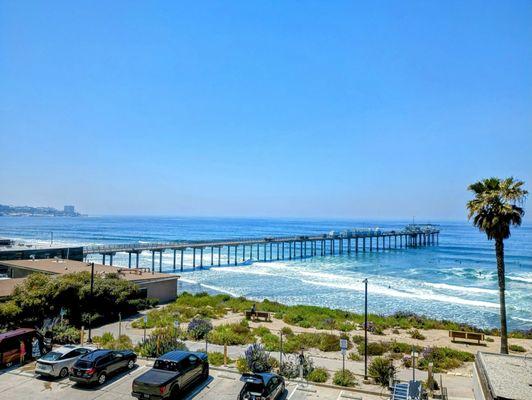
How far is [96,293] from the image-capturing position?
2617 cm

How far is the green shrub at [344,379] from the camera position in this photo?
14750 millimetres

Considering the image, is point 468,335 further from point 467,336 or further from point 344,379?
point 344,379

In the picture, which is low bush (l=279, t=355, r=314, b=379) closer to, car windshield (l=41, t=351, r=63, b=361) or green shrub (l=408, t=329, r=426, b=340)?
car windshield (l=41, t=351, r=63, b=361)

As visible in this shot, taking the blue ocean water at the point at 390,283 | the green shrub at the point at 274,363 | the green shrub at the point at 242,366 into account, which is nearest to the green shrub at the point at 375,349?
the green shrub at the point at 274,363

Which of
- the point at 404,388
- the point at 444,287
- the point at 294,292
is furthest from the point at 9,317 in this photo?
the point at 444,287

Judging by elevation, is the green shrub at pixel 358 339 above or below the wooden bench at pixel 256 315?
above

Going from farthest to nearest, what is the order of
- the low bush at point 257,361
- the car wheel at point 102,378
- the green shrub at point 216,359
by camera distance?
the green shrub at point 216,359, the low bush at point 257,361, the car wheel at point 102,378

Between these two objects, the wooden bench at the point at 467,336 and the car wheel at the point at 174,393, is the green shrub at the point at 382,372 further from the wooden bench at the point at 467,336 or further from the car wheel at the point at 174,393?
the wooden bench at the point at 467,336

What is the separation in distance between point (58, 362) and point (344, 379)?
1055cm

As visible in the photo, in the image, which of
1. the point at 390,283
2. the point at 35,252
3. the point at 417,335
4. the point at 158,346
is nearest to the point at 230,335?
the point at 158,346

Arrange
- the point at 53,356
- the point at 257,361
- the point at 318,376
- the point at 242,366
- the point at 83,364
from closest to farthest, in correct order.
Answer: the point at 83,364
the point at 53,356
the point at 318,376
the point at 257,361
the point at 242,366

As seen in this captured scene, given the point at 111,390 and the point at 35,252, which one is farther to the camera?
the point at 35,252

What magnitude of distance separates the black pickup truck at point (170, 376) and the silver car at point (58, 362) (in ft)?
13.1

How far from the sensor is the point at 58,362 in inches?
582
